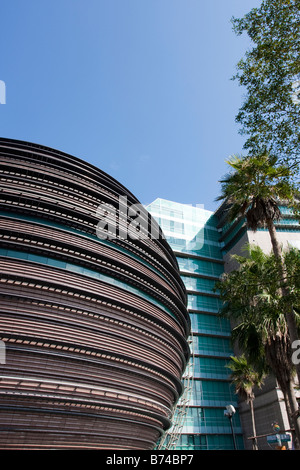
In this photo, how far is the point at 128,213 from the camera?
25.9 metres

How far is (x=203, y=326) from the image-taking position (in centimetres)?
5816

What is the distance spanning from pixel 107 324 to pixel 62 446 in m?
6.14

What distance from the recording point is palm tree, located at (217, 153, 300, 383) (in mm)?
12484

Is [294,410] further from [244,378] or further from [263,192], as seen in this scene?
[244,378]

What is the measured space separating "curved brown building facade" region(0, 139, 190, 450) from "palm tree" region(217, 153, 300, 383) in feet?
27.2

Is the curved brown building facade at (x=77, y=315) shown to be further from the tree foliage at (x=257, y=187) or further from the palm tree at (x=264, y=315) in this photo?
the tree foliage at (x=257, y=187)

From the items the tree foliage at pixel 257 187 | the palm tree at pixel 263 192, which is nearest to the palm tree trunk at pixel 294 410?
the palm tree at pixel 263 192

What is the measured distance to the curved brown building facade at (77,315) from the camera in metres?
15.6

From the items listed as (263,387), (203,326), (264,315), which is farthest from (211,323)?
(264,315)

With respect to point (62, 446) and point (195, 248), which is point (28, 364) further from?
point (195, 248)

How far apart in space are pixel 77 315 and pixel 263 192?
11131mm

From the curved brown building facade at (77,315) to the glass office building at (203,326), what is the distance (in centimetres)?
2561

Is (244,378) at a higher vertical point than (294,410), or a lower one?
higher

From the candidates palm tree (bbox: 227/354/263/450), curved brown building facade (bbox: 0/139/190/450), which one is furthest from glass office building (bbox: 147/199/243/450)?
curved brown building facade (bbox: 0/139/190/450)
